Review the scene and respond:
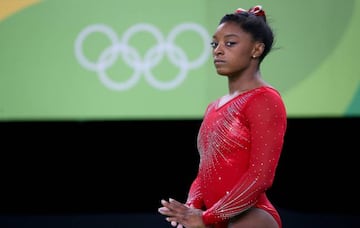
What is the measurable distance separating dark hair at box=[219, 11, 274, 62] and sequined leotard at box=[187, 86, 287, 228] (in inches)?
7.6

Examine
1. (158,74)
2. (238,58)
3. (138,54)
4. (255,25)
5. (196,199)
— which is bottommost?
(196,199)

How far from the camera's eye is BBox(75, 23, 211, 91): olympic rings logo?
4.35 metres

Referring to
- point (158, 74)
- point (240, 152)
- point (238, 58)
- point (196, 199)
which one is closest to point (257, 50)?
point (238, 58)

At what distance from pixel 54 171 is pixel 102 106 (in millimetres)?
751

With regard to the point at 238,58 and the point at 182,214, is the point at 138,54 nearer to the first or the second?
the point at 238,58

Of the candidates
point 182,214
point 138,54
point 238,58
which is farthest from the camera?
point 138,54

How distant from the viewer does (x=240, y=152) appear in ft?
7.16

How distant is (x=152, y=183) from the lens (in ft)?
16.0

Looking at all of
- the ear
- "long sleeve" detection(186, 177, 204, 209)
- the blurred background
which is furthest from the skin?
the blurred background

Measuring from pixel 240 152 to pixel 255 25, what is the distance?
0.45 metres

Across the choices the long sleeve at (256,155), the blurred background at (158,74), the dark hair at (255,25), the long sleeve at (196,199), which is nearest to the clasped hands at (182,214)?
the long sleeve at (256,155)

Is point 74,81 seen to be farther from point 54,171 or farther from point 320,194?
point 320,194

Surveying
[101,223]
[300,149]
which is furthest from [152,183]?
[300,149]

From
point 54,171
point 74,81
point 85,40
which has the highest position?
point 85,40
